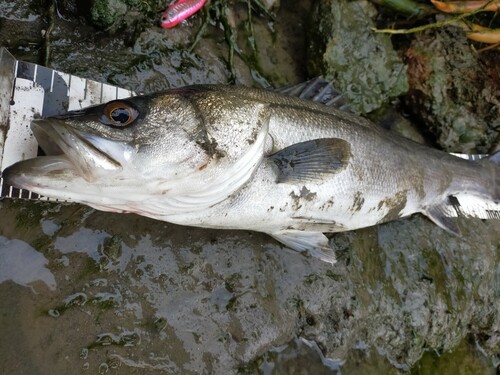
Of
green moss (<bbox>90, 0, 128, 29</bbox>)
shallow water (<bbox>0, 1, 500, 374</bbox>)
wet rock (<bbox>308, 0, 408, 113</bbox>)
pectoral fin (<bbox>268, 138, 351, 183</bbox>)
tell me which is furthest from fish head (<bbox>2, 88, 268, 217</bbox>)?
wet rock (<bbox>308, 0, 408, 113</bbox>)

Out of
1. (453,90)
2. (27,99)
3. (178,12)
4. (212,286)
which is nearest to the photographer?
(27,99)

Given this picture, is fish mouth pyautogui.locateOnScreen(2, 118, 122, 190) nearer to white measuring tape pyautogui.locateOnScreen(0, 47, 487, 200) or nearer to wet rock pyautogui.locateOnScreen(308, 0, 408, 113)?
white measuring tape pyautogui.locateOnScreen(0, 47, 487, 200)

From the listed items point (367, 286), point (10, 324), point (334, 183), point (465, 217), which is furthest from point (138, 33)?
point (465, 217)

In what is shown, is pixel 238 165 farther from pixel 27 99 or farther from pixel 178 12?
pixel 178 12

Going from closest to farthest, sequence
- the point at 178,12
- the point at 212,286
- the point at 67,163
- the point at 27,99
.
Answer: the point at 67,163 < the point at 27,99 < the point at 212,286 < the point at 178,12

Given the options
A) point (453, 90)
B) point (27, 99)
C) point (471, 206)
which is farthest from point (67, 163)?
point (453, 90)

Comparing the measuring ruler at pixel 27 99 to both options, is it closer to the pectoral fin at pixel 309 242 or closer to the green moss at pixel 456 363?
the pectoral fin at pixel 309 242
